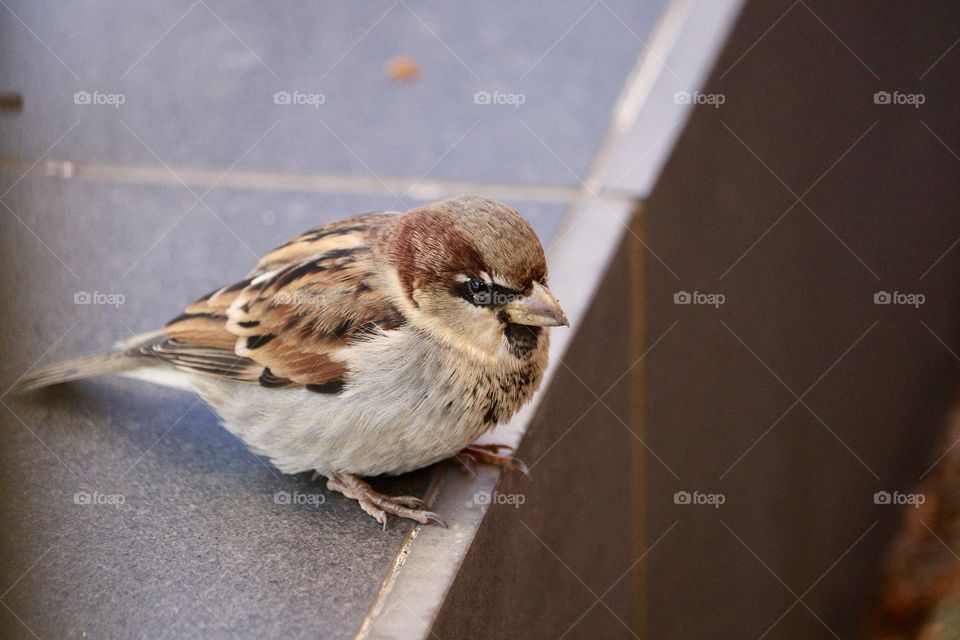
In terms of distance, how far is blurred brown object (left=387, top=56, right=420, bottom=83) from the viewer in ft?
16.2

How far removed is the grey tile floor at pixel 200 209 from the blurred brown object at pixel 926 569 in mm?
3181

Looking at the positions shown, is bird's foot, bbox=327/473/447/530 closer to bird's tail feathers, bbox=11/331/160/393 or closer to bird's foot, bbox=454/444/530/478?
bird's foot, bbox=454/444/530/478

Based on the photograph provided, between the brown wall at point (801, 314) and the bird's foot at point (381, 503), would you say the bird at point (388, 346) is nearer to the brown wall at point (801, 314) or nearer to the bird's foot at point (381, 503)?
the bird's foot at point (381, 503)

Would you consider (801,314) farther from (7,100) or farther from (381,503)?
(7,100)

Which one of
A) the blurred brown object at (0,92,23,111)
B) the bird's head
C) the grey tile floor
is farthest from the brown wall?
the blurred brown object at (0,92,23,111)

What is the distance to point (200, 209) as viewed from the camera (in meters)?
4.14

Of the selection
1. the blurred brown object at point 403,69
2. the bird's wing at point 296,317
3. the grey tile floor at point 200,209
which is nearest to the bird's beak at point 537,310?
the bird's wing at point 296,317

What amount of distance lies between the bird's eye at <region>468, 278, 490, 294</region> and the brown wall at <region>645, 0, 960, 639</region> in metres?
1.18

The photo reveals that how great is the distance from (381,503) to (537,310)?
65 centimetres

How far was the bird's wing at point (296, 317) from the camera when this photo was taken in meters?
2.71

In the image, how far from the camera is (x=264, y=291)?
2861 millimetres

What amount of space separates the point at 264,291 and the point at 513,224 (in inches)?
29.3

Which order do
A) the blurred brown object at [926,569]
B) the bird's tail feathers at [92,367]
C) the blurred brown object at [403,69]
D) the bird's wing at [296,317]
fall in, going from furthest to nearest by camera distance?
the blurred brown object at [926,569]
the blurred brown object at [403,69]
the bird's tail feathers at [92,367]
the bird's wing at [296,317]

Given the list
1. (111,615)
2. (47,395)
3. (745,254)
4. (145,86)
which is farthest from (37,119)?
(745,254)
